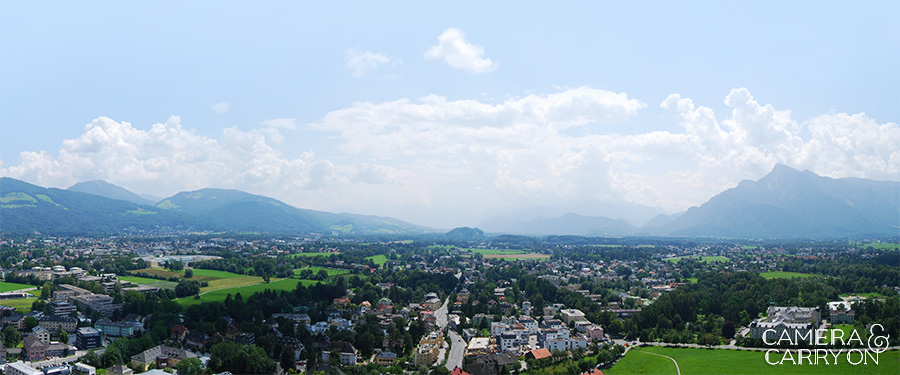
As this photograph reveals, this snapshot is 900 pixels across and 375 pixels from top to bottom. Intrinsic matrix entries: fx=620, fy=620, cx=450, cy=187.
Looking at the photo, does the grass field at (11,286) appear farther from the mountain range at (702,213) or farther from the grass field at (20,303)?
the mountain range at (702,213)

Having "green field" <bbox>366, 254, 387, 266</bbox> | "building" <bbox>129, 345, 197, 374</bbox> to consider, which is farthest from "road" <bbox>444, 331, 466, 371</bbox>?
"green field" <bbox>366, 254, 387, 266</bbox>

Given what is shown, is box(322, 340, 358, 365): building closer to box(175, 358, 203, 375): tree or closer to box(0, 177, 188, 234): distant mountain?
box(175, 358, 203, 375): tree

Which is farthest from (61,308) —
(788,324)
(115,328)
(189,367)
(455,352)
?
(788,324)

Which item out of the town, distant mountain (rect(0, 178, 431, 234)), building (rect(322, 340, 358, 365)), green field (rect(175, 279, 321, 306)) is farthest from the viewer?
distant mountain (rect(0, 178, 431, 234))

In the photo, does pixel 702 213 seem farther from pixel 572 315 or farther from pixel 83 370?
pixel 83 370

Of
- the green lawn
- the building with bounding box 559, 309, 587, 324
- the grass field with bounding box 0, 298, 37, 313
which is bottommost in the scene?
the grass field with bounding box 0, 298, 37, 313

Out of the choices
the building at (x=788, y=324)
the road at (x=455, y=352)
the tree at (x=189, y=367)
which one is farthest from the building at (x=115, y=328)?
the building at (x=788, y=324)

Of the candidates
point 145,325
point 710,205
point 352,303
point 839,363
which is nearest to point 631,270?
point 352,303

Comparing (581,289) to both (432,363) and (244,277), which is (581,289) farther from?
(244,277)
